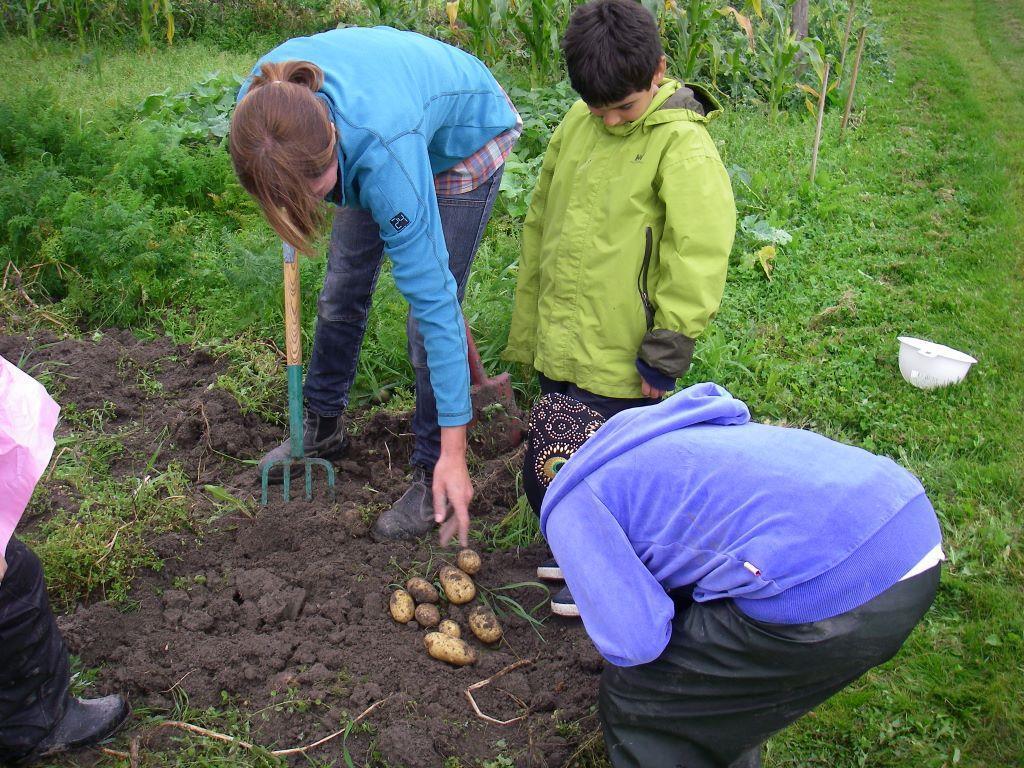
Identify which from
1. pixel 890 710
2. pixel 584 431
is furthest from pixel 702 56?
pixel 890 710

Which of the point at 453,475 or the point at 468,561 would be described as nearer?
the point at 453,475

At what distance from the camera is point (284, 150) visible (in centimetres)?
199

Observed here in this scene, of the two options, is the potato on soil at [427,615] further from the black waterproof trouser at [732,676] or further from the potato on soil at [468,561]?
the black waterproof trouser at [732,676]

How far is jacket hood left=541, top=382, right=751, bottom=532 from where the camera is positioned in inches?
71.9

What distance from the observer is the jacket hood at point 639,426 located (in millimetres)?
1827

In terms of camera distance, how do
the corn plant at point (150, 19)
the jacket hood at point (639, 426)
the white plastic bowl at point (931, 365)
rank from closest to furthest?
the jacket hood at point (639, 426), the white plastic bowl at point (931, 365), the corn plant at point (150, 19)

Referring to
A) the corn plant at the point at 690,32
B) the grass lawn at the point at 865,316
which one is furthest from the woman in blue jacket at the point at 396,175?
the corn plant at the point at 690,32

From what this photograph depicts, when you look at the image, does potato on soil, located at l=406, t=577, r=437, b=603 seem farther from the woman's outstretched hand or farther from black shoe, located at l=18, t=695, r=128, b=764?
black shoe, located at l=18, t=695, r=128, b=764

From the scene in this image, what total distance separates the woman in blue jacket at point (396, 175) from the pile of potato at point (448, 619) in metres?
0.33

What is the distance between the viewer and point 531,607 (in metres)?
2.89

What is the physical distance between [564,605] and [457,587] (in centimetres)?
35

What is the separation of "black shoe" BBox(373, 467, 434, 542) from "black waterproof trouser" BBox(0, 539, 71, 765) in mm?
1144

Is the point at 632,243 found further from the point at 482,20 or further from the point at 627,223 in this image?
the point at 482,20

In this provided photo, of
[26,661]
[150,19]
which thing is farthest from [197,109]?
[26,661]
